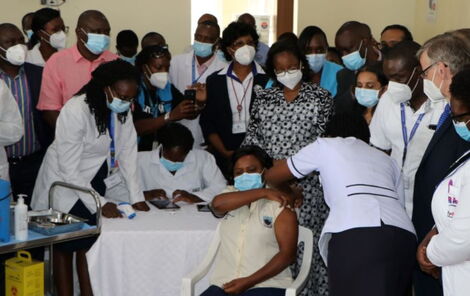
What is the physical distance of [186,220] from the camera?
3814 mm

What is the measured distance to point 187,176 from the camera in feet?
14.1

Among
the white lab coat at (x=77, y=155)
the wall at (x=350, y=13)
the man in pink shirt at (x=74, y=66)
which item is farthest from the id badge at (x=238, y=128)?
the wall at (x=350, y=13)

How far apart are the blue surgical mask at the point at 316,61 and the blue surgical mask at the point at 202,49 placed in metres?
0.87

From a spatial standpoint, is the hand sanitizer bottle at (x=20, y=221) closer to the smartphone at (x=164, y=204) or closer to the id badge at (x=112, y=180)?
the id badge at (x=112, y=180)

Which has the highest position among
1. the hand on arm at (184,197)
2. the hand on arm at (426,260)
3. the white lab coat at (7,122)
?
the white lab coat at (7,122)

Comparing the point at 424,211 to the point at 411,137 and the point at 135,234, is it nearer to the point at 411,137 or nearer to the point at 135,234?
the point at 411,137

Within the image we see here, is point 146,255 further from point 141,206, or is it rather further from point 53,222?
point 53,222

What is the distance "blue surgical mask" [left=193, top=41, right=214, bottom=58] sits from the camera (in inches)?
200

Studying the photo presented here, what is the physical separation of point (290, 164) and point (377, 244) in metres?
0.51

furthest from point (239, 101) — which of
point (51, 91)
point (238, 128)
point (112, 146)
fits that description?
point (51, 91)

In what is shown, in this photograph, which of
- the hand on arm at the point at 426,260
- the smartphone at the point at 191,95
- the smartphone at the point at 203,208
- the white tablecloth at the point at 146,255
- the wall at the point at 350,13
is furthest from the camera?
the wall at the point at 350,13

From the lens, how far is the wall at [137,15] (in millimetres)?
7398

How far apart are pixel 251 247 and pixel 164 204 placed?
A: 903 millimetres

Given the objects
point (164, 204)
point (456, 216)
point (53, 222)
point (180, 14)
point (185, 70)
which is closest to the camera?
point (456, 216)
